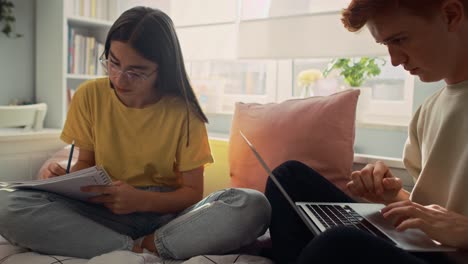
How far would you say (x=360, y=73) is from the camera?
1.92 m

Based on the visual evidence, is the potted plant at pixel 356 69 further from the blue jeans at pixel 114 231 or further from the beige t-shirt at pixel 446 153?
the blue jeans at pixel 114 231

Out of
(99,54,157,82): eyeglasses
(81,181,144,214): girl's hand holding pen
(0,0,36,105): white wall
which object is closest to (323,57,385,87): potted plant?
(99,54,157,82): eyeglasses

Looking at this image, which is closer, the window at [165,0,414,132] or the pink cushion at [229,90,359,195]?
the pink cushion at [229,90,359,195]

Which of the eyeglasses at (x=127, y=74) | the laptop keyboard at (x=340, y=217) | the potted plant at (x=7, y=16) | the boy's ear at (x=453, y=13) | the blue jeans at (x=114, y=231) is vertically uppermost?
the potted plant at (x=7, y=16)

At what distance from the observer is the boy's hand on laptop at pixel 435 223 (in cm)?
76

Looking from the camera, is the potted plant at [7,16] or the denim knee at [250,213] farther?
the potted plant at [7,16]

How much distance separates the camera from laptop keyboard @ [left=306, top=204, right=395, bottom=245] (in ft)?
2.81

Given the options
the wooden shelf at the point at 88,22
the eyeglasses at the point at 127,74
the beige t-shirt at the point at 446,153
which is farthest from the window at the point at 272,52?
the eyeglasses at the point at 127,74

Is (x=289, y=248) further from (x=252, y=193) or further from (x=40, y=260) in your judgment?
(x=40, y=260)

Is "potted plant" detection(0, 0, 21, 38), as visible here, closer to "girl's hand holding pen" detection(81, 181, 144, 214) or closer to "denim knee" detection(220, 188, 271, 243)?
"girl's hand holding pen" detection(81, 181, 144, 214)

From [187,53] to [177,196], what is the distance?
4.00 ft

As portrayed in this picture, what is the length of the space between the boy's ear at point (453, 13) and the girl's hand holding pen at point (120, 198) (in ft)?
2.68

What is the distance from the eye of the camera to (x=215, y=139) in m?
1.84

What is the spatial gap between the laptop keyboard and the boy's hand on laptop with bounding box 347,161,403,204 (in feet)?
0.27
